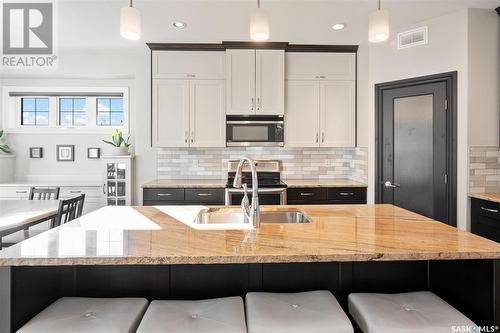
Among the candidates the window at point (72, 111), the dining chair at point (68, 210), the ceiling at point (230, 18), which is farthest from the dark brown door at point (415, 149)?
the window at point (72, 111)

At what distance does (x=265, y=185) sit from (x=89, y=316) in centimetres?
274

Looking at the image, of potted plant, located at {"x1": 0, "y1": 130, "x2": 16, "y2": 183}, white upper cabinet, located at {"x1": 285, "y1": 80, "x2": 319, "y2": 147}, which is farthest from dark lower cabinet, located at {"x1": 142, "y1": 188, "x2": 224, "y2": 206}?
potted plant, located at {"x1": 0, "y1": 130, "x2": 16, "y2": 183}

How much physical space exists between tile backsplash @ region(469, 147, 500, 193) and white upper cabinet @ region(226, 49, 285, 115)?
2.07m

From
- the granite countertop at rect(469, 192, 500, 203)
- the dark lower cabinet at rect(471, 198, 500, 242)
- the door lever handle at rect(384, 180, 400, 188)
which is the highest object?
the door lever handle at rect(384, 180, 400, 188)

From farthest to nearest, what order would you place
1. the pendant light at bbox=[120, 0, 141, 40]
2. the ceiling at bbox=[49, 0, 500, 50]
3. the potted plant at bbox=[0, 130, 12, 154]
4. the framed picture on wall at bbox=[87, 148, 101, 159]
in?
the framed picture on wall at bbox=[87, 148, 101, 159]
the potted plant at bbox=[0, 130, 12, 154]
the ceiling at bbox=[49, 0, 500, 50]
the pendant light at bbox=[120, 0, 141, 40]

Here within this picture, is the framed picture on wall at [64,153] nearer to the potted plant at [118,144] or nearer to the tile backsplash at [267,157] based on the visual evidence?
the potted plant at [118,144]

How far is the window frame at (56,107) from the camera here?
4656 millimetres

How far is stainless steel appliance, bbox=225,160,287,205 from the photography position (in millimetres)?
3760

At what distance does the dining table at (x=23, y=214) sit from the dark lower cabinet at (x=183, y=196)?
0.98 meters

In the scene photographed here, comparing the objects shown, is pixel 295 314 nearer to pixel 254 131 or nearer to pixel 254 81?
pixel 254 131

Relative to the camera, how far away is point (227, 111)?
13.2 ft

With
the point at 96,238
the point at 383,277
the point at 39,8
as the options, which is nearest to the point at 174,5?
the point at 39,8

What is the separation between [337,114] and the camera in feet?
13.5

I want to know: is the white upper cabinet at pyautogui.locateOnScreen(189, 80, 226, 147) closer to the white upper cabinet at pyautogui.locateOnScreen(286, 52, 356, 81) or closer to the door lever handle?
the white upper cabinet at pyautogui.locateOnScreen(286, 52, 356, 81)
